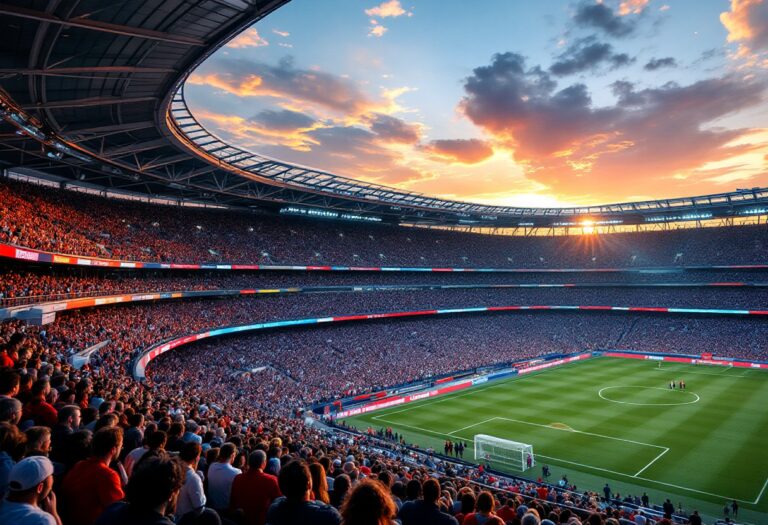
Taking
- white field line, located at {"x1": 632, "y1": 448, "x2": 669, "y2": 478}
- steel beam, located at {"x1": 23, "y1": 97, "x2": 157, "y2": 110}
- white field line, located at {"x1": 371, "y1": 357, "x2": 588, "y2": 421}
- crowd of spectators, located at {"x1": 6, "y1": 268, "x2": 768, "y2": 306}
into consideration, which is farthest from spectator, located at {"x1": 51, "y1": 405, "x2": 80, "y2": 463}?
white field line, located at {"x1": 371, "y1": 357, "x2": 588, "y2": 421}

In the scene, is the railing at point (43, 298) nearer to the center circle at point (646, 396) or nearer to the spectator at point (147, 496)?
the spectator at point (147, 496)

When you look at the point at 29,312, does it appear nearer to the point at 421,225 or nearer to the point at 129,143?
the point at 129,143

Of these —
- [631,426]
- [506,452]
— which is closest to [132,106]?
[506,452]

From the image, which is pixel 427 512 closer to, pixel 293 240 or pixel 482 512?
pixel 482 512

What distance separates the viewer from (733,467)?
25.5 meters

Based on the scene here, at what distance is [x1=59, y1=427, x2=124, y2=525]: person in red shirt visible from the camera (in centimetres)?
415

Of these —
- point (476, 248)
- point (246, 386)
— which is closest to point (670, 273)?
point (476, 248)

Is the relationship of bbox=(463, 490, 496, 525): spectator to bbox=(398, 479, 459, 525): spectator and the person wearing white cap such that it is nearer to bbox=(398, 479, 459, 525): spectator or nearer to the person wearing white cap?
bbox=(398, 479, 459, 525): spectator

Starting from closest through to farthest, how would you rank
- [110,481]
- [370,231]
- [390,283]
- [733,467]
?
[110,481] → [733,467] → [390,283] → [370,231]

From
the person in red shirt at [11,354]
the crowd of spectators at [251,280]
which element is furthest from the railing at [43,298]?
the person in red shirt at [11,354]

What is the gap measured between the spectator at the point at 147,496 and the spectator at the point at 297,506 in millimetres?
1015

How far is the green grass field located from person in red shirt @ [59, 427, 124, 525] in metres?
25.0

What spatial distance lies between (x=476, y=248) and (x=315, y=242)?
30648mm

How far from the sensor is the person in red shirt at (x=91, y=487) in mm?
4152
